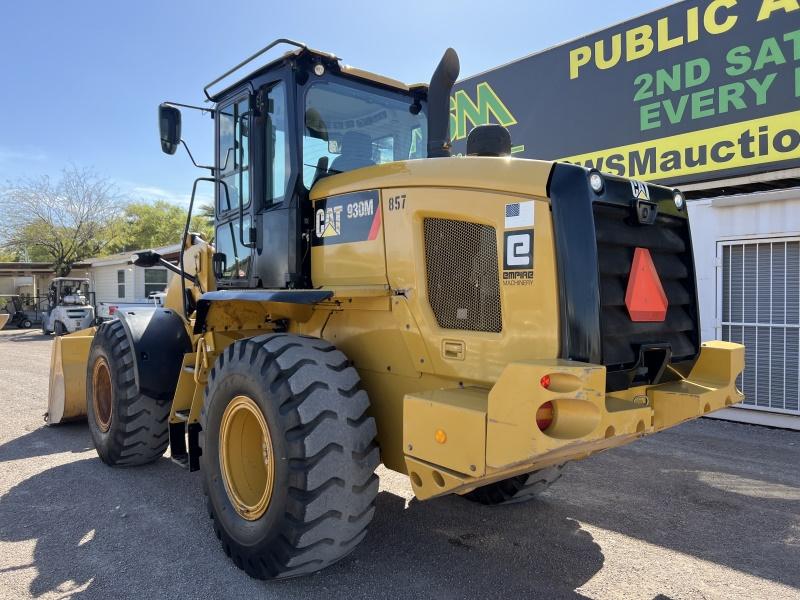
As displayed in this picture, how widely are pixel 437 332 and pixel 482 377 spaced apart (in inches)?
13.7

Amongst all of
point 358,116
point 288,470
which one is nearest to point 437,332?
point 288,470

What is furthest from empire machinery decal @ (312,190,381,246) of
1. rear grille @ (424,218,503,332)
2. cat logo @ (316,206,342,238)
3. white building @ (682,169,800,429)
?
white building @ (682,169,800,429)

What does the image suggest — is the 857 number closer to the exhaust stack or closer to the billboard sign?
the exhaust stack

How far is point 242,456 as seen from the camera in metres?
3.62

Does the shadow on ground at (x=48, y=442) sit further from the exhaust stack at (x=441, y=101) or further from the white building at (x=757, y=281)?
the white building at (x=757, y=281)

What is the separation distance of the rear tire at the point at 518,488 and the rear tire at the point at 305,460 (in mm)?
1470

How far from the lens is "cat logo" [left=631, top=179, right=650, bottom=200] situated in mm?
3107

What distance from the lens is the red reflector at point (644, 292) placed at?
3023mm

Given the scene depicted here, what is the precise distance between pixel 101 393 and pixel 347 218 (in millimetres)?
3399

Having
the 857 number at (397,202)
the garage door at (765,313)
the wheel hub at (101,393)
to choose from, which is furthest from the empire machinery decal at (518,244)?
the garage door at (765,313)

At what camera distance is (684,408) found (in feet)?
10.0

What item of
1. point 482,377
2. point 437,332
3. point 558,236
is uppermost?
point 558,236

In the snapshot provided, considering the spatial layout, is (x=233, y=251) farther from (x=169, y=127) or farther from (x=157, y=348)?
(x=157, y=348)

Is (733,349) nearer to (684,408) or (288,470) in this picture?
(684,408)
